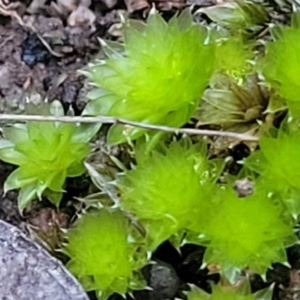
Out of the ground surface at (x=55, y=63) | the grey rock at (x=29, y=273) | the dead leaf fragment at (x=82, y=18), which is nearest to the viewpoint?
the grey rock at (x=29, y=273)

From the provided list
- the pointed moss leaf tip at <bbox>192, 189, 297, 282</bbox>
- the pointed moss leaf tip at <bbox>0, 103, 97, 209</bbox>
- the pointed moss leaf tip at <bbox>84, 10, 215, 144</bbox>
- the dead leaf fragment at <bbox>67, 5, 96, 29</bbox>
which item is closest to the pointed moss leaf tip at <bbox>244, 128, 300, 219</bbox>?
the pointed moss leaf tip at <bbox>192, 189, 297, 282</bbox>

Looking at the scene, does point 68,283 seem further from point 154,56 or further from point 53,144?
point 154,56

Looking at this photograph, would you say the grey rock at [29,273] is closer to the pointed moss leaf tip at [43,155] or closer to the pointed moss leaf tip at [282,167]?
the pointed moss leaf tip at [43,155]

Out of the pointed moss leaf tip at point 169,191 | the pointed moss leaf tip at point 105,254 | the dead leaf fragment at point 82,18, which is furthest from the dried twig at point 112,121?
the dead leaf fragment at point 82,18

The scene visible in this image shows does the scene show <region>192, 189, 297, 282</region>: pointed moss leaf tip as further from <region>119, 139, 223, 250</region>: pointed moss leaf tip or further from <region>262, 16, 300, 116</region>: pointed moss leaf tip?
<region>262, 16, 300, 116</region>: pointed moss leaf tip

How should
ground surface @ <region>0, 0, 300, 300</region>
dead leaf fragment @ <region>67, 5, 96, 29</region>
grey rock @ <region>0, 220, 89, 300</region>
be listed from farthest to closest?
dead leaf fragment @ <region>67, 5, 96, 29</region>, ground surface @ <region>0, 0, 300, 300</region>, grey rock @ <region>0, 220, 89, 300</region>

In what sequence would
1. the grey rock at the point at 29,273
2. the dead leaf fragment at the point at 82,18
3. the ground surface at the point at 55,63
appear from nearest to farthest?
the grey rock at the point at 29,273
the ground surface at the point at 55,63
the dead leaf fragment at the point at 82,18

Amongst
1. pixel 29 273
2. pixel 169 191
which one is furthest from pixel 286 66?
pixel 29 273
